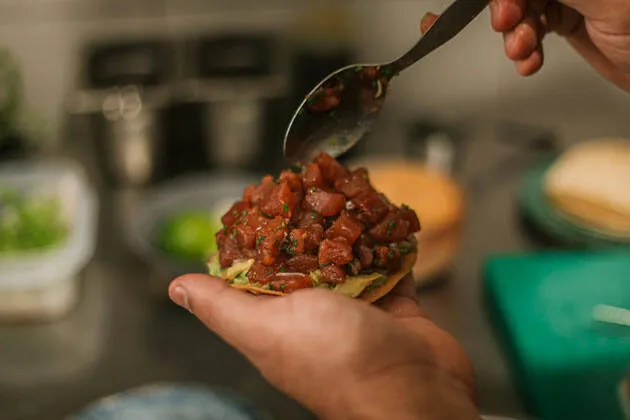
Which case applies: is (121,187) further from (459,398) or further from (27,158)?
(459,398)

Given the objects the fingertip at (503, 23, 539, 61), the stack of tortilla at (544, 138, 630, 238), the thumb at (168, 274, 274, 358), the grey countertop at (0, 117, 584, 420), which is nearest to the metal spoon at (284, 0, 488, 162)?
the fingertip at (503, 23, 539, 61)

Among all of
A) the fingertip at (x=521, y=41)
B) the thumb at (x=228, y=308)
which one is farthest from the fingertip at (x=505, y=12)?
the thumb at (x=228, y=308)

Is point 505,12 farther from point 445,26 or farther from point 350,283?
point 350,283

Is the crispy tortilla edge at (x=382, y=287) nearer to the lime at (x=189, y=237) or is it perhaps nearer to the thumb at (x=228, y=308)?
the thumb at (x=228, y=308)

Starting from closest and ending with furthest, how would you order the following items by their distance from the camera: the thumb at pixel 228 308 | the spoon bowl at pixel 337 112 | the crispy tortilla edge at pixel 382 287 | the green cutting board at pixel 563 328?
the thumb at pixel 228 308
the crispy tortilla edge at pixel 382 287
the spoon bowl at pixel 337 112
the green cutting board at pixel 563 328

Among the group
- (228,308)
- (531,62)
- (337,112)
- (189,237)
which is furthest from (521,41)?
(189,237)

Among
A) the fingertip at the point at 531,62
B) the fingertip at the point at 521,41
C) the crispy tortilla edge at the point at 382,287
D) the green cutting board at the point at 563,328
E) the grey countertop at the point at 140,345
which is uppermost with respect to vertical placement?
the fingertip at the point at 521,41
